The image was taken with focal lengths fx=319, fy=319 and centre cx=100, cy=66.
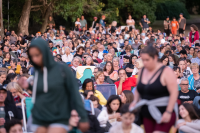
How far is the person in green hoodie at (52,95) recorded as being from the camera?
275 centimetres

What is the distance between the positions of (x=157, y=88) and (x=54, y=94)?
1021mm

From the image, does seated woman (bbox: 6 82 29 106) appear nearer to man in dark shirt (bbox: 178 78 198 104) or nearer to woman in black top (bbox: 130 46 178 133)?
man in dark shirt (bbox: 178 78 198 104)

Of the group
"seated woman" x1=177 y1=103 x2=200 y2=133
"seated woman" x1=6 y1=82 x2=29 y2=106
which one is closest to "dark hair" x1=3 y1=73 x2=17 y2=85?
"seated woman" x1=6 y1=82 x2=29 y2=106

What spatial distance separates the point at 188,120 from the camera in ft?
15.8

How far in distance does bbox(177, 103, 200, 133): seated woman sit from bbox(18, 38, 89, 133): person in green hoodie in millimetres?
2420

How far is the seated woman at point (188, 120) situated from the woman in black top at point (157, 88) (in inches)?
63.0

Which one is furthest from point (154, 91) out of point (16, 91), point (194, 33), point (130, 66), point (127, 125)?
point (194, 33)

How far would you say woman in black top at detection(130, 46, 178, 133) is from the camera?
309 centimetres

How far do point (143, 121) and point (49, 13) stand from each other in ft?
64.8

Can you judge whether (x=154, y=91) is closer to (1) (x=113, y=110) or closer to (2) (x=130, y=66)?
(1) (x=113, y=110)

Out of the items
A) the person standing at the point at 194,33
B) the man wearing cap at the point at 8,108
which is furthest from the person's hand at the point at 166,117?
the person standing at the point at 194,33

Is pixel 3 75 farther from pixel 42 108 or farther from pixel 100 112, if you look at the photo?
pixel 42 108

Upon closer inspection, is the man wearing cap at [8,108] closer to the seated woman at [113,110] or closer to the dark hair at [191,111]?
the seated woman at [113,110]

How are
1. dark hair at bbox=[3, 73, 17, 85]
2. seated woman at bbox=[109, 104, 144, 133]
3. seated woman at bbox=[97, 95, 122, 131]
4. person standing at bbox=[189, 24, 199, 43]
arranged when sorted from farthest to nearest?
person standing at bbox=[189, 24, 199, 43] < dark hair at bbox=[3, 73, 17, 85] < seated woman at bbox=[97, 95, 122, 131] < seated woman at bbox=[109, 104, 144, 133]
